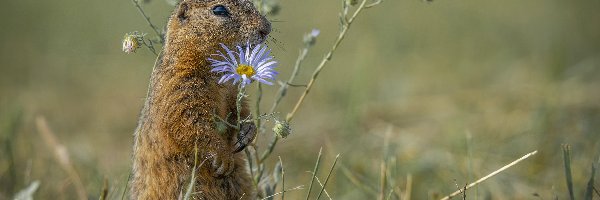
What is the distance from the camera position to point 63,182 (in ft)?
18.2

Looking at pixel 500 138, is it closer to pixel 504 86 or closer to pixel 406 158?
pixel 406 158

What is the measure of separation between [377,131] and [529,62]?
3391 millimetres

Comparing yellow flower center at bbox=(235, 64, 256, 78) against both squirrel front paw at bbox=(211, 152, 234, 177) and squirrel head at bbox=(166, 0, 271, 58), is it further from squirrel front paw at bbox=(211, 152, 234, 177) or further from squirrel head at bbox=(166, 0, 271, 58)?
squirrel front paw at bbox=(211, 152, 234, 177)

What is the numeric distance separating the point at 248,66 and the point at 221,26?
1.47 ft

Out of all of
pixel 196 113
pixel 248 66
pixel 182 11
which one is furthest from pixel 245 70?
pixel 182 11

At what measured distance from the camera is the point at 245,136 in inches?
160

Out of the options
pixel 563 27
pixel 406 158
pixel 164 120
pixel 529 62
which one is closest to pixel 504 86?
pixel 529 62

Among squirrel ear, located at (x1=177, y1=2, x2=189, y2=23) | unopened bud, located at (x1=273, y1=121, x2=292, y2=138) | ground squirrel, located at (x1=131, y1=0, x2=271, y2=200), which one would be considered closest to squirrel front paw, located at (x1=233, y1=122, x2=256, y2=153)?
ground squirrel, located at (x1=131, y1=0, x2=271, y2=200)

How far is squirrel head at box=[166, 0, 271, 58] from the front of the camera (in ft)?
13.6

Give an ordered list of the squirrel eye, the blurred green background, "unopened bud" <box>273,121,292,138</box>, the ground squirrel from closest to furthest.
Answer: "unopened bud" <box>273,121,292,138</box> → the ground squirrel → the squirrel eye → the blurred green background

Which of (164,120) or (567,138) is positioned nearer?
(164,120)

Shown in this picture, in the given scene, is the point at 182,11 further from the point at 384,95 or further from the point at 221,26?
the point at 384,95

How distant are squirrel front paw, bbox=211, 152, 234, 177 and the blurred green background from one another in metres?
0.59

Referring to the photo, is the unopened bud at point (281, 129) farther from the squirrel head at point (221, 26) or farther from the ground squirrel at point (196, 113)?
the squirrel head at point (221, 26)
